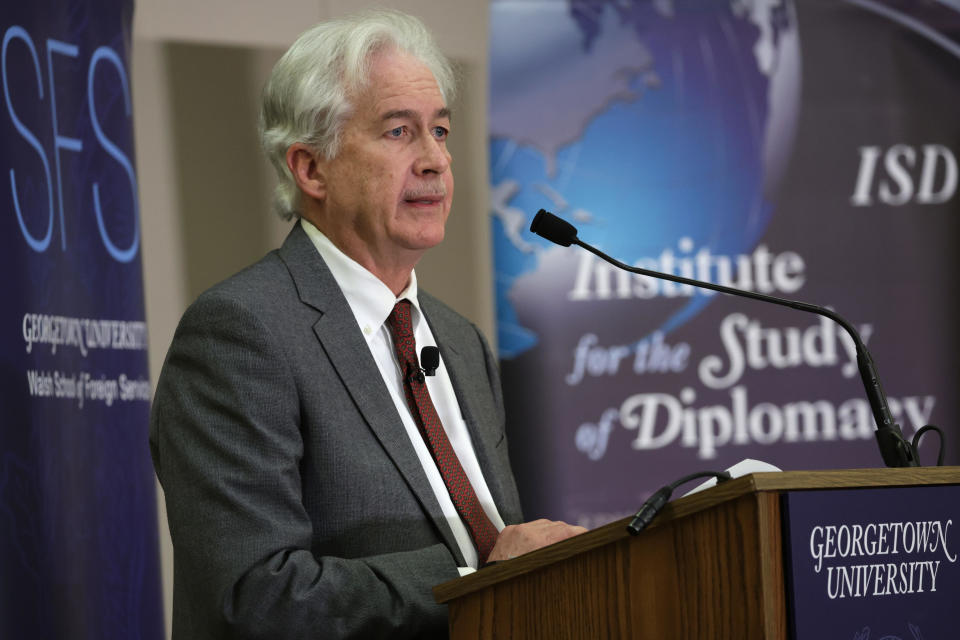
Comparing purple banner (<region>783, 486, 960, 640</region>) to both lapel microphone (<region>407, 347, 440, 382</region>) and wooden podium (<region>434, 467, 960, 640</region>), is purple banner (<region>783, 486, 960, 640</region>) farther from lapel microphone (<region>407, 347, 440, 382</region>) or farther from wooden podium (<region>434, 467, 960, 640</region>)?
lapel microphone (<region>407, 347, 440, 382</region>)

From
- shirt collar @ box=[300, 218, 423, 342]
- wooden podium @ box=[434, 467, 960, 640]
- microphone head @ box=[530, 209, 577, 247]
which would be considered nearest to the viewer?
wooden podium @ box=[434, 467, 960, 640]

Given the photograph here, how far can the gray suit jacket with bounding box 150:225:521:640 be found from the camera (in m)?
1.76

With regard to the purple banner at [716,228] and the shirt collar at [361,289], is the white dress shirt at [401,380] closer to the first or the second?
the shirt collar at [361,289]

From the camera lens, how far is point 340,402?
6.43 feet

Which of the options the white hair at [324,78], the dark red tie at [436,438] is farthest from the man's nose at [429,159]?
the dark red tie at [436,438]

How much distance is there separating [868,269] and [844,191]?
10.9 inches

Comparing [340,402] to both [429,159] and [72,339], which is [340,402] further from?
[72,339]

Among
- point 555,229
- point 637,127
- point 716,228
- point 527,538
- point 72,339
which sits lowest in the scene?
point 527,538

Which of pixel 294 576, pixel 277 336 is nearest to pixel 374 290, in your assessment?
pixel 277 336

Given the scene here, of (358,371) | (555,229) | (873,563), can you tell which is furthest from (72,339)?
(873,563)

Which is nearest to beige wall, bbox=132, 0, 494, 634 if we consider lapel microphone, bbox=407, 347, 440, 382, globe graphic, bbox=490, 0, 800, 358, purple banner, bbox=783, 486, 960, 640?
globe graphic, bbox=490, 0, 800, 358

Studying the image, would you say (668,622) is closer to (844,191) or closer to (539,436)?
(539,436)

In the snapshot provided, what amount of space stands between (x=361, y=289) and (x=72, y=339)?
684 millimetres

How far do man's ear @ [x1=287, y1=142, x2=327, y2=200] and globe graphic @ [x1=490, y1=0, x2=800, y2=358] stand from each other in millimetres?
1701
